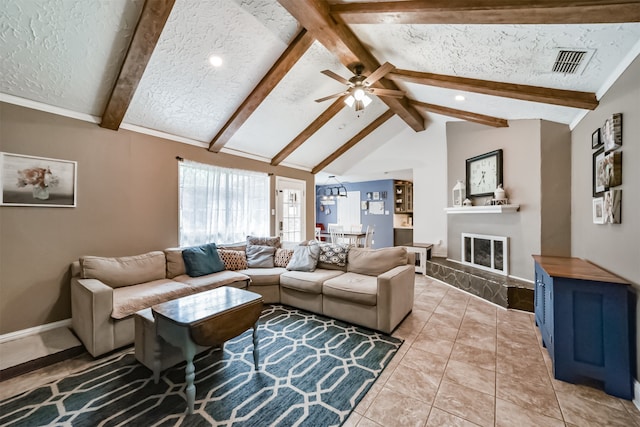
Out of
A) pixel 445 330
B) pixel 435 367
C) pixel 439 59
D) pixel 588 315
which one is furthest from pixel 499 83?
pixel 435 367

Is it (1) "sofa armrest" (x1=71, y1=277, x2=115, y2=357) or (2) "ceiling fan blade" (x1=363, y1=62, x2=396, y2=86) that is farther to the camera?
(2) "ceiling fan blade" (x1=363, y1=62, x2=396, y2=86)

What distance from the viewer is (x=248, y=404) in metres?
1.70

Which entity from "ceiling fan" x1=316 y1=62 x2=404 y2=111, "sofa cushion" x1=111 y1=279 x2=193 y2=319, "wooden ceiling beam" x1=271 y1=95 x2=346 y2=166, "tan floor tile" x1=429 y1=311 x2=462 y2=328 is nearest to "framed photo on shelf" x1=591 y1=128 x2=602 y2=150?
"ceiling fan" x1=316 y1=62 x2=404 y2=111

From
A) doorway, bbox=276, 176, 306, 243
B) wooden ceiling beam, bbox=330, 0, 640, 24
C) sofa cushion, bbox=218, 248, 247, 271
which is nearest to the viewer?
wooden ceiling beam, bbox=330, 0, 640, 24

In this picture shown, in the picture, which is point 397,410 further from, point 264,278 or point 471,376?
point 264,278

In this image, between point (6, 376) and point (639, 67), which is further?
point (6, 376)

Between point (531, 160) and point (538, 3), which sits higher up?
point (538, 3)

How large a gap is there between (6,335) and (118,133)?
2.35m

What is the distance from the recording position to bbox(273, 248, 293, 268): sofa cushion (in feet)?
12.8

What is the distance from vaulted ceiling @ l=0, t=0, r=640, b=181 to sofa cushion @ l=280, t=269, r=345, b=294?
2.28 meters

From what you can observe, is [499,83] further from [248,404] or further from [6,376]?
[6,376]

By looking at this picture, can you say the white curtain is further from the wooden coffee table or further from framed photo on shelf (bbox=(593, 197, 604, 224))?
framed photo on shelf (bbox=(593, 197, 604, 224))

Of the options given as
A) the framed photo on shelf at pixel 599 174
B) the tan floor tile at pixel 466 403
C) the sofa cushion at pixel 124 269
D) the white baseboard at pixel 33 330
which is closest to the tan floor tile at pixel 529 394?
the tan floor tile at pixel 466 403

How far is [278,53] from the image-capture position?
290 centimetres
